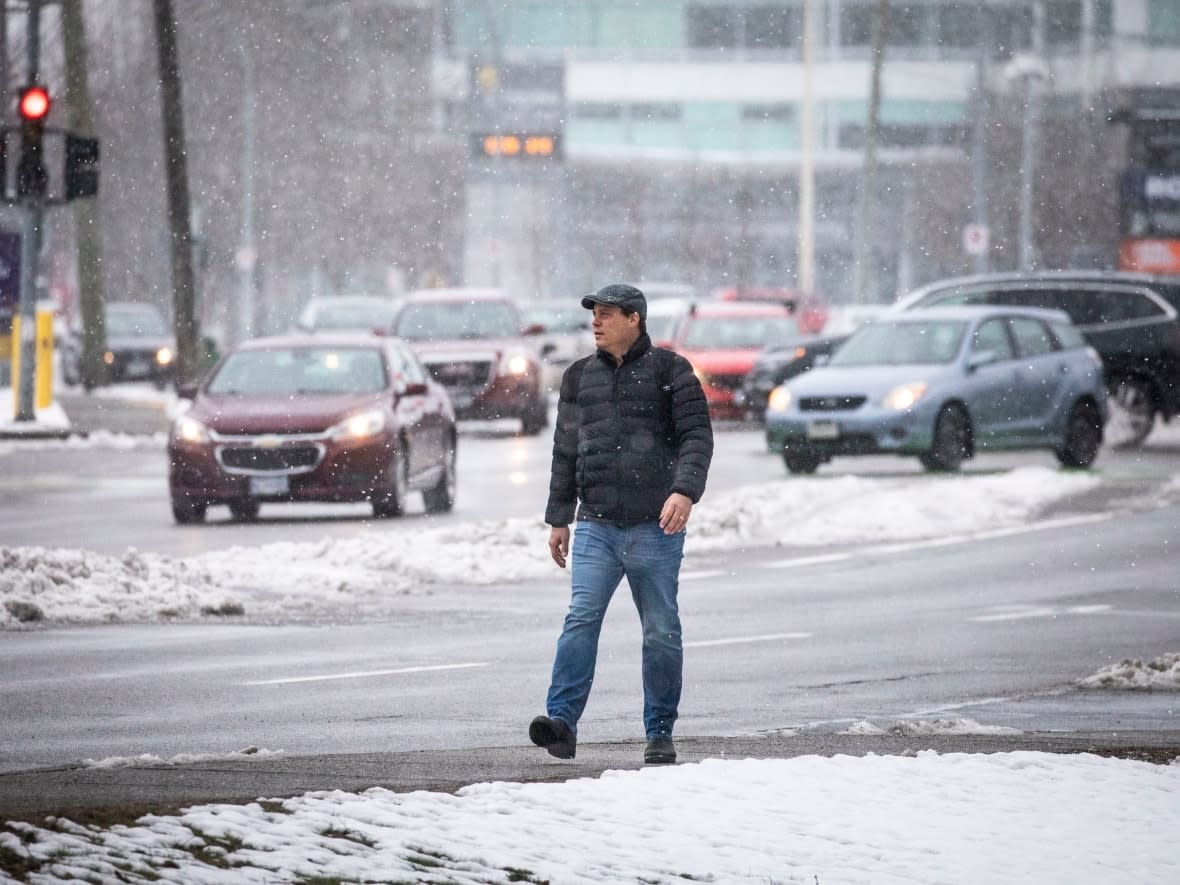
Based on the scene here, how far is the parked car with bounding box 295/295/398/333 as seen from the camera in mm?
42156

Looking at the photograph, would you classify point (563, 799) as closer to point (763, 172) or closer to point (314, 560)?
point (314, 560)

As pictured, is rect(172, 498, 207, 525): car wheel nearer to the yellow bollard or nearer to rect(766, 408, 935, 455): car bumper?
rect(766, 408, 935, 455): car bumper

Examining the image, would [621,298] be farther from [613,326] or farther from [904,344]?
[904,344]

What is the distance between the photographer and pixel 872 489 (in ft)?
77.1

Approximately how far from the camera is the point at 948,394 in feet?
84.9

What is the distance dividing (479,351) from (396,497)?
40.6ft

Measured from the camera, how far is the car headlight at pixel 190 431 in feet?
68.8

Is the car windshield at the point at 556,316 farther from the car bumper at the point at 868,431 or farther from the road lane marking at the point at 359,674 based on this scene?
the road lane marking at the point at 359,674

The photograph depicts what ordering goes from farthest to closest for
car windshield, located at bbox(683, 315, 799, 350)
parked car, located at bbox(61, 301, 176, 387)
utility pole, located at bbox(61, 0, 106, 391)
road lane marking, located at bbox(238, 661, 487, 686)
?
parked car, located at bbox(61, 301, 176, 387) < utility pole, located at bbox(61, 0, 106, 391) < car windshield, located at bbox(683, 315, 799, 350) < road lane marking, located at bbox(238, 661, 487, 686)

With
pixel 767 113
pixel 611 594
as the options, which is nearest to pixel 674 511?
pixel 611 594

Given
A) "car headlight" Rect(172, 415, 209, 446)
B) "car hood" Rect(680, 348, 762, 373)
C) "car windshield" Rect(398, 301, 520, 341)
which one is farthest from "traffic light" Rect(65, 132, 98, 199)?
"car headlight" Rect(172, 415, 209, 446)

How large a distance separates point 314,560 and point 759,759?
867cm

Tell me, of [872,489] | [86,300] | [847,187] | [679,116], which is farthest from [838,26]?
[872,489]

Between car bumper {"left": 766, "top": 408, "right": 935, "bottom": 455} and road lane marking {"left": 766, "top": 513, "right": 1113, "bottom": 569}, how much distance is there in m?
3.33
